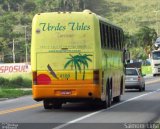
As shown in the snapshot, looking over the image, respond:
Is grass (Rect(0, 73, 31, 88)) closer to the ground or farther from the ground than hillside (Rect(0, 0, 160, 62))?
closer to the ground

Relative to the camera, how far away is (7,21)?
148250 mm

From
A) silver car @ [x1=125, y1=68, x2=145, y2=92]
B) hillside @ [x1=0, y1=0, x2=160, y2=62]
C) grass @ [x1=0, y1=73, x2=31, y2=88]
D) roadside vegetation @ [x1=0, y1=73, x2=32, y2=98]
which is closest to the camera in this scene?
silver car @ [x1=125, y1=68, x2=145, y2=92]

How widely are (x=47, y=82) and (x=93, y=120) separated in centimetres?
405

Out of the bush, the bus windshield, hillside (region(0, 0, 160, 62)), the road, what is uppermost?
hillside (region(0, 0, 160, 62))

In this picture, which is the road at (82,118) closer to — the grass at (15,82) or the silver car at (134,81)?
the silver car at (134,81)

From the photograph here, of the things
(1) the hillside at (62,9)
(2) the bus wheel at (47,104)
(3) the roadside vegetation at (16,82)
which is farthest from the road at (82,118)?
(1) the hillside at (62,9)

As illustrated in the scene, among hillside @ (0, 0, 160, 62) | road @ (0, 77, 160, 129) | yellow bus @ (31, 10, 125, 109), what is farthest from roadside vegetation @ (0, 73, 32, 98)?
hillside @ (0, 0, 160, 62)

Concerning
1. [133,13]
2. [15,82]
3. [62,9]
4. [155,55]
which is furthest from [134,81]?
[133,13]

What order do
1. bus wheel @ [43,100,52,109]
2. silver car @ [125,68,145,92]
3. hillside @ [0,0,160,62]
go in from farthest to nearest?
hillside @ [0,0,160,62] → silver car @ [125,68,145,92] → bus wheel @ [43,100,52,109]

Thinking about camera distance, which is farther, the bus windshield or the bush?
the bus windshield

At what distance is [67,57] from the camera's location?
22.2 metres

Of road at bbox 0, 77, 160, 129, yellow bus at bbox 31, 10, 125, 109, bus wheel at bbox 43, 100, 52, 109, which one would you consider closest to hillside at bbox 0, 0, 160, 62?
bus wheel at bbox 43, 100, 52, 109

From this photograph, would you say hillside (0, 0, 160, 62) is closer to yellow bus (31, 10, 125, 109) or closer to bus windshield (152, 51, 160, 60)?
bus windshield (152, 51, 160, 60)

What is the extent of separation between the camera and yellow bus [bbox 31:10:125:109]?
21984mm
